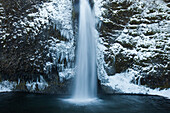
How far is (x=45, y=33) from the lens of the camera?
9.30 metres

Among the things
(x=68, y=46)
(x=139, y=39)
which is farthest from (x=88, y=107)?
(x=139, y=39)

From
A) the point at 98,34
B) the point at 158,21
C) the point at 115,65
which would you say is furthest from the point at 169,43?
the point at 98,34

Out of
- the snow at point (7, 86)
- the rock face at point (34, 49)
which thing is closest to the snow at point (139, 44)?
the rock face at point (34, 49)

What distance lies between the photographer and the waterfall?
28.6 feet

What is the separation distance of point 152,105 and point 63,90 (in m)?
5.20

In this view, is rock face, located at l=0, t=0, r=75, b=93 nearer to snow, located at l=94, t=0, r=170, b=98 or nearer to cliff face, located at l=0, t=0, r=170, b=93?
cliff face, located at l=0, t=0, r=170, b=93

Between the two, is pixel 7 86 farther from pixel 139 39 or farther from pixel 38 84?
pixel 139 39

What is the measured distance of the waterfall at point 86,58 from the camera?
872cm

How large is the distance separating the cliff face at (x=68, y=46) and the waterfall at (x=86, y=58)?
0.40 m

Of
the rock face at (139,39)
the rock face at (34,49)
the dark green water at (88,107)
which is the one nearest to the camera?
the dark green water at (88,107)

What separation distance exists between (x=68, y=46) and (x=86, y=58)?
1.49m

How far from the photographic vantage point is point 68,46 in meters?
9.40

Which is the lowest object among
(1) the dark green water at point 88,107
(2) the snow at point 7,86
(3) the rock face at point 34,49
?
(1) the dark green water at point 88,107

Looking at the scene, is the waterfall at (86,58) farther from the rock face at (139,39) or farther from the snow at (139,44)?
the rock face at (139,39)
